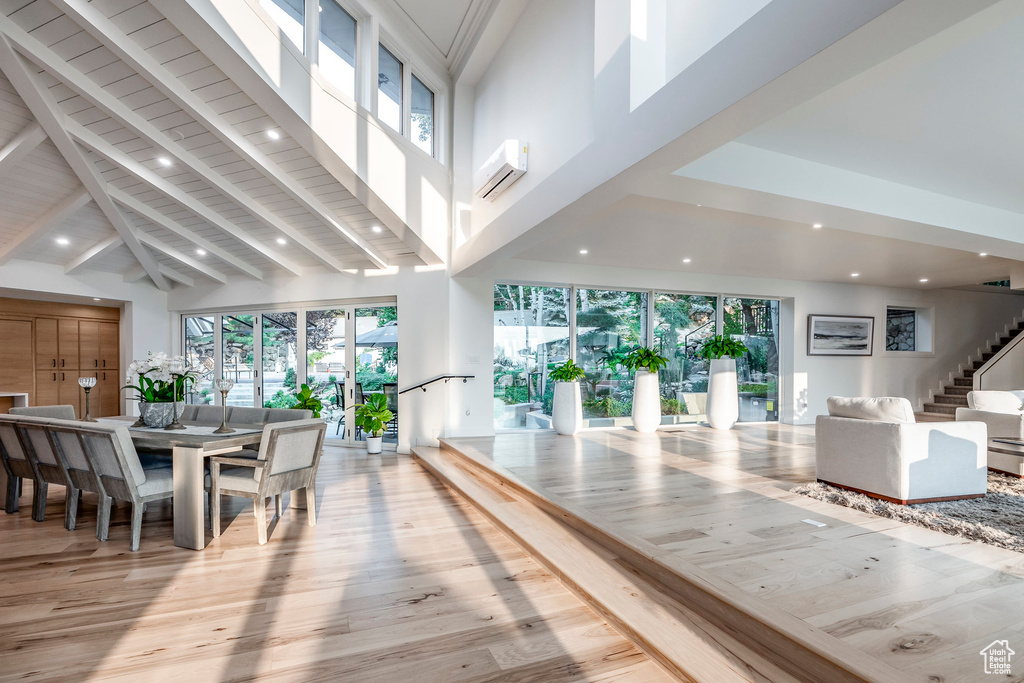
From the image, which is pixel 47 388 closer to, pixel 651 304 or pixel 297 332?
pixel 297 332

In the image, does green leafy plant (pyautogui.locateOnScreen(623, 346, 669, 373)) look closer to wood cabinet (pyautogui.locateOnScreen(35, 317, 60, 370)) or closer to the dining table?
the dining table

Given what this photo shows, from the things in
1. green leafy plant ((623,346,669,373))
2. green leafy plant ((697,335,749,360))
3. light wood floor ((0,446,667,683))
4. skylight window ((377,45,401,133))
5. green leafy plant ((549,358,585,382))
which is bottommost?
light wood floor ((0,446,667,683))

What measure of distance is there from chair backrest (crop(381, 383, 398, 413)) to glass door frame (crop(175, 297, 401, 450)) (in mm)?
400

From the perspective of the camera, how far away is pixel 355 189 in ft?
16.5

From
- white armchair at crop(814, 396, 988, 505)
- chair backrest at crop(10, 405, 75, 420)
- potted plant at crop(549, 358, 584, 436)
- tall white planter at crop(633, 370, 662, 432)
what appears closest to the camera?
white armchair at crop(814, 396, 988, 505)

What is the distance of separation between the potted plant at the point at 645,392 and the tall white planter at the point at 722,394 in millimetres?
1001

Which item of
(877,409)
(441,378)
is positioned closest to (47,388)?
(441,378)

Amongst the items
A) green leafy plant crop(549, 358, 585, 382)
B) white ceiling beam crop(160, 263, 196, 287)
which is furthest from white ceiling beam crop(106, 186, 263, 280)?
green leafy plant crop(549, 358, 585, 382)

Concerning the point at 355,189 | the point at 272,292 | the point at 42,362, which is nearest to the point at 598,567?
the point at 355,189

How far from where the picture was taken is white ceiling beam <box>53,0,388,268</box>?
333 centimetres

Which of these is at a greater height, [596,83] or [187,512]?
[596,83]

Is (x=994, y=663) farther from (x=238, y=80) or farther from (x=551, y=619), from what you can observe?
(x=238, y=80)

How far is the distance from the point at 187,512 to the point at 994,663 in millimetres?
4315

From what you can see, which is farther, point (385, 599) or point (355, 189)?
point (355, 189)
